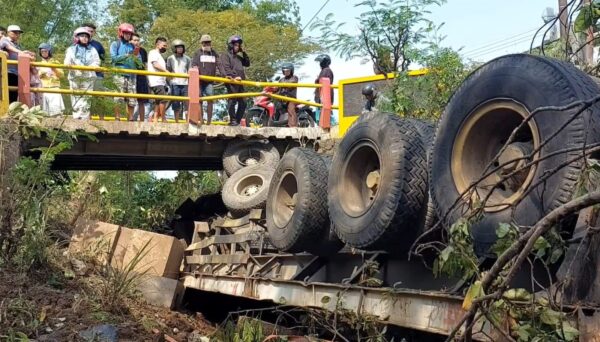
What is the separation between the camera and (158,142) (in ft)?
38.2

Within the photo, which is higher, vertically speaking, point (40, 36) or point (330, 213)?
point (40, 36)

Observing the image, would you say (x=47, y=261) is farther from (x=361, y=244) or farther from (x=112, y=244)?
(x=361, y=244)

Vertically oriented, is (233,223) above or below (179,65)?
below

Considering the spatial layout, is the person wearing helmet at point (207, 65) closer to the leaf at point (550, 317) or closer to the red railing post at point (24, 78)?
the red railing post at point (24, 78)

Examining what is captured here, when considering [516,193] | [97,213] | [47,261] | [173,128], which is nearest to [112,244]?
[47,261]

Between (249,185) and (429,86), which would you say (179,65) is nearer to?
(249,185)

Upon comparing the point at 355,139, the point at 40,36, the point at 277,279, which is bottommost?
the point at 277,279

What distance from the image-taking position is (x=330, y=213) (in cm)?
520

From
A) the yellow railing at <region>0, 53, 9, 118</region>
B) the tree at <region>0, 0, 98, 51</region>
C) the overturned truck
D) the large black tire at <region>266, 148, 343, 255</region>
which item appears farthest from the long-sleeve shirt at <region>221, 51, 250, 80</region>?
the tree at <region>0, 0, 98, 51</region>

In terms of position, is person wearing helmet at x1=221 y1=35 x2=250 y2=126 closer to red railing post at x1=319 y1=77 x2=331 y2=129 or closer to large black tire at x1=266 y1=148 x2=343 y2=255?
red railing post at x1=319 y1=77 x2=331 y2=129

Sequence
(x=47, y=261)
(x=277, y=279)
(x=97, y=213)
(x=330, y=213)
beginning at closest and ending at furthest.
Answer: (x=330, y=213) < (x=277, y=279) < (x=47, y=261) < (x=97, y=213)

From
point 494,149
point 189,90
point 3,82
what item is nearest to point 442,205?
point 494,149

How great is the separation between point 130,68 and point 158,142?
3.77ft

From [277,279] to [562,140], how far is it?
10.1 feet
